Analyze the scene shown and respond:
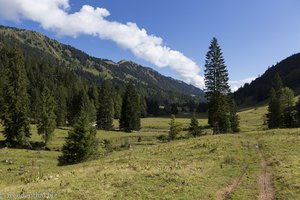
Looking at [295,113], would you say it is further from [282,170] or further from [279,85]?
[282,170]

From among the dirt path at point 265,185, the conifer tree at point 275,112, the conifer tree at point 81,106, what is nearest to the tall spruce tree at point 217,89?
the conifer tree at point 275,112

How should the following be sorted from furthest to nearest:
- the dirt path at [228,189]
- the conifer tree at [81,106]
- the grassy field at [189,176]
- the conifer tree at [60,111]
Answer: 1. the conifer tree at [81,106]
2. the conifer tree at [60,111]
3. the dirt path at [228,189]
4. the grassy field at [189,176]

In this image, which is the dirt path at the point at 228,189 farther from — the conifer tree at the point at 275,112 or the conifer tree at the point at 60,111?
the conifer tree at the point at 60,111

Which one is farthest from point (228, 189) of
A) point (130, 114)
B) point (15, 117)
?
point (130, 114)

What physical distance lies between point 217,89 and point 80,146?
34.5 meters

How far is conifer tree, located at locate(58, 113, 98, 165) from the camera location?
46.9m

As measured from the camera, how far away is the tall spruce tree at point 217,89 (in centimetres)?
6739

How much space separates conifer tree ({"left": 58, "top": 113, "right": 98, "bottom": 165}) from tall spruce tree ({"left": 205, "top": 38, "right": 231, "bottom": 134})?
91.3 feet

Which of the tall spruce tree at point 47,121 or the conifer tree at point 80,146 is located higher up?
the tall spruce tree at point 47,121

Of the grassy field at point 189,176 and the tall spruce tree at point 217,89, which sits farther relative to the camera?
the tall spruce tree at point 217,89

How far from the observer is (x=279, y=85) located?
112 m

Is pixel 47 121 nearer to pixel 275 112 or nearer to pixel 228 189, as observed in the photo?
pixel 275 112

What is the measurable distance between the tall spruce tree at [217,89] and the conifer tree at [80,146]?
2782 centimetres

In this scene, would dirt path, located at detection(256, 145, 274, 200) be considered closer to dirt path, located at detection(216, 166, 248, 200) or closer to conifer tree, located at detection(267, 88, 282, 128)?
dirt path, located at detection(216, 166, 248, 200)
